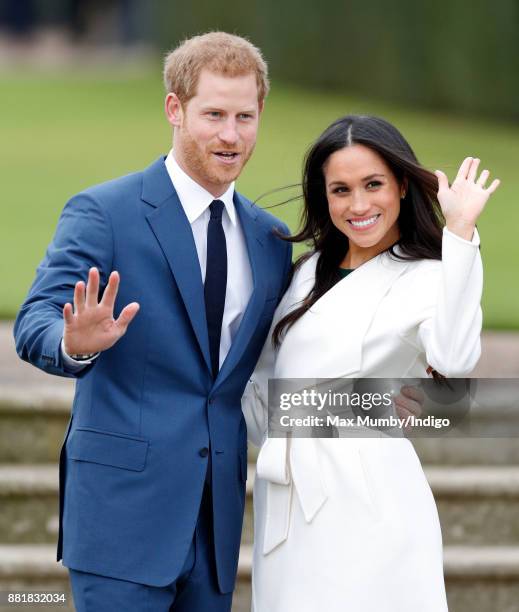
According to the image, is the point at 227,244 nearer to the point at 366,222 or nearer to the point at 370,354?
the point at 366,222

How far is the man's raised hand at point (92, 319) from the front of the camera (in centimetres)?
271

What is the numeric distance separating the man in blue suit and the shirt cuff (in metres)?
0.18

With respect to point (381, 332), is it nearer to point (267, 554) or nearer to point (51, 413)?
point (267, 554)

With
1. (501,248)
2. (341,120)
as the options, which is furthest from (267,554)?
(501,248)

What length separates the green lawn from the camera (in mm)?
7852

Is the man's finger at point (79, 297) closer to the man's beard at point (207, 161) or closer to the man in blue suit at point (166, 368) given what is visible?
the man in blue suit at point (166, 368)

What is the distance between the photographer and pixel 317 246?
3.38m

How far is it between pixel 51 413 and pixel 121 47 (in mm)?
27937

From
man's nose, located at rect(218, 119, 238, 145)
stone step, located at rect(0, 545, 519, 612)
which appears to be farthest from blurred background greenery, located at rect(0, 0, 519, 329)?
man's nose, located at rect(218, 119, 238, 145)

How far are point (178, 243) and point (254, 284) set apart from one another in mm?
227

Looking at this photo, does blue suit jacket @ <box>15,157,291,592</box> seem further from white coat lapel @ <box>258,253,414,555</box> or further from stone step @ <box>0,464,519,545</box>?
stone step @ <box>0,464,519,545</box>

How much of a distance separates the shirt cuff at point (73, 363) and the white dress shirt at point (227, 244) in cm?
45

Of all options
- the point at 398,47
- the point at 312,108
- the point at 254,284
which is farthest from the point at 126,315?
the point at 312,108

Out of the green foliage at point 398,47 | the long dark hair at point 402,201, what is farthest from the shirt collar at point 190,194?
the green foliage at point 398,47
